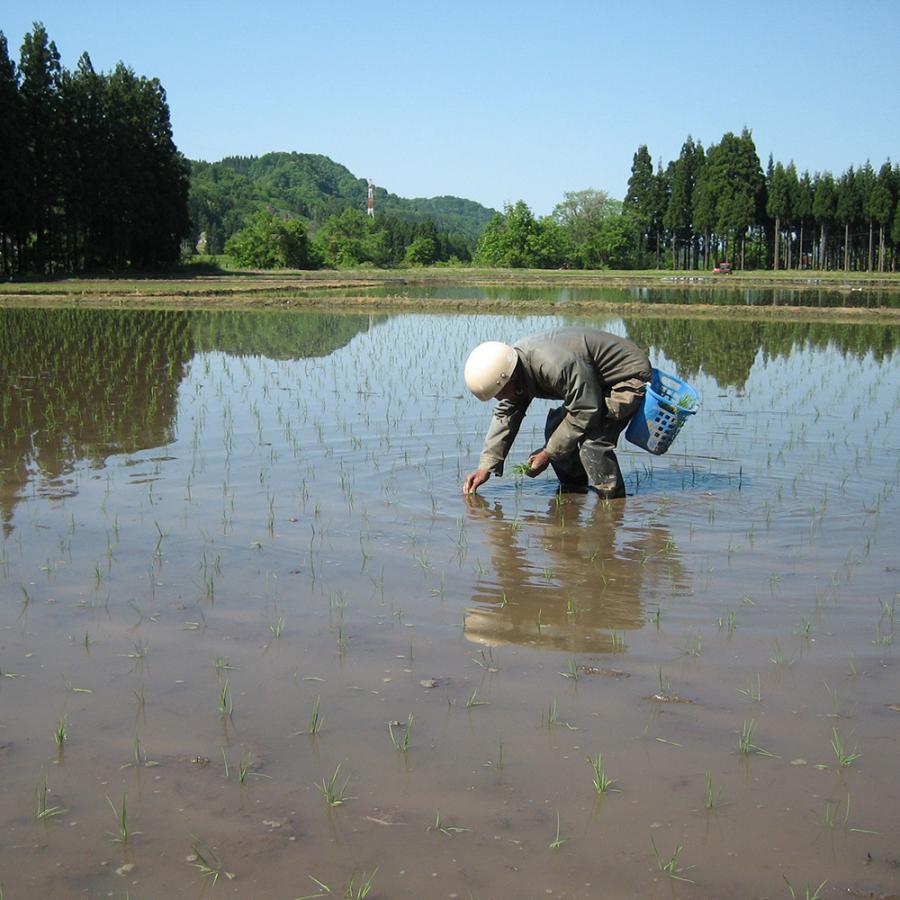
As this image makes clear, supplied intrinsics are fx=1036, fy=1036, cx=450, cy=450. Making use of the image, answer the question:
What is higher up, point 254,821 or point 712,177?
point 712,177

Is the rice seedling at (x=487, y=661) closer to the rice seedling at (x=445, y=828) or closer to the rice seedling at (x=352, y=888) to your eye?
the rice seedling at (x=445, y=828)

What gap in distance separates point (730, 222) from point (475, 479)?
5475 centimetres

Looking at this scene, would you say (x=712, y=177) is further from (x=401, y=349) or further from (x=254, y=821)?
(x=254, y=821)

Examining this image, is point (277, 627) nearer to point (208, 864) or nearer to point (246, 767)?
point (246, 767)

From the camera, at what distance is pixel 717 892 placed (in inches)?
88.8

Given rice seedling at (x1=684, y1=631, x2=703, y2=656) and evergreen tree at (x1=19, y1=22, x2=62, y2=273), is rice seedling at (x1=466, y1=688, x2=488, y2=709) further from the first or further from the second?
evergreen tree at (x1=19, y1=22, x2=62, y2=273)

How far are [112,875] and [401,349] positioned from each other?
11819mm

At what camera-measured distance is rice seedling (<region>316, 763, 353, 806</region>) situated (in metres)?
2.60

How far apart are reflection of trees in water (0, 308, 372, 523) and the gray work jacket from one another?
104 inches

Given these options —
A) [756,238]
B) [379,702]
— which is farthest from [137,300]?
[756,238]

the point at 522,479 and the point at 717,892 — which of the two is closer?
the point at 717,892

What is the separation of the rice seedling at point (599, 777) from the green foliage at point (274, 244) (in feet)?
173

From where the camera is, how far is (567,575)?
461 centimetres

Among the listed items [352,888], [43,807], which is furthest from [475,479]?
[352,888]
